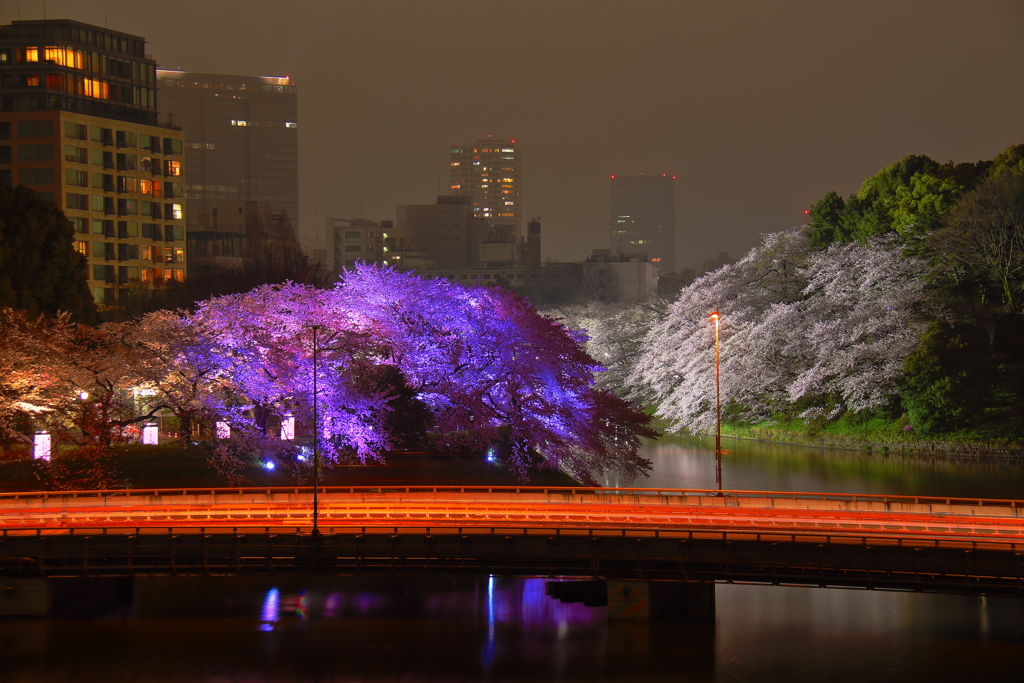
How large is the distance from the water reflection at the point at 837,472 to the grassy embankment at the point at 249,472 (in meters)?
9.42

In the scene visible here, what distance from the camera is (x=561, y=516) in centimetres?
3378

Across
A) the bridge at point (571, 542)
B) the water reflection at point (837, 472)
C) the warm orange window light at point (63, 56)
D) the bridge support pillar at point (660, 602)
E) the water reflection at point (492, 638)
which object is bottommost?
the water reflection at point (492, 638)

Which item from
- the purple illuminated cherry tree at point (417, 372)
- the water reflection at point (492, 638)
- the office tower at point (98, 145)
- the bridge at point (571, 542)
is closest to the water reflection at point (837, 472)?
the purple illuminated cherry tree at point (417, 372)

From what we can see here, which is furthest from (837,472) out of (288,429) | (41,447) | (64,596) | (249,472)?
(41,447)

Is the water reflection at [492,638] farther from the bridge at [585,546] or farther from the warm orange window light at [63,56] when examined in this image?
the warm orange window light at [63,56]

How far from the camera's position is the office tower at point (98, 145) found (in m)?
98.2

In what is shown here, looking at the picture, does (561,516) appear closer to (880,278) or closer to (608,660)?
(608,660)

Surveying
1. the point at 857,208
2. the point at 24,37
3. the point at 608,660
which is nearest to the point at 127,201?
the point at 24,37

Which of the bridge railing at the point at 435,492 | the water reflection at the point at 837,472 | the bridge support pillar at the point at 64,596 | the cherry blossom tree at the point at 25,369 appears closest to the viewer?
the bridge support pillar at the point at 64,596

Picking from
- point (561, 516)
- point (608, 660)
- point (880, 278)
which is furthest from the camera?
point (880, 278)

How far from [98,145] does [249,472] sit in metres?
69.5

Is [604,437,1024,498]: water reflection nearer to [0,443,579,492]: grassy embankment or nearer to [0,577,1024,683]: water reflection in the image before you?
[0,443,579,492]: grassy embankment

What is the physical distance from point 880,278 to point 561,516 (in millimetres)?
41108

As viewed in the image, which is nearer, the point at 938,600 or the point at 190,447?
the point at 938,600
